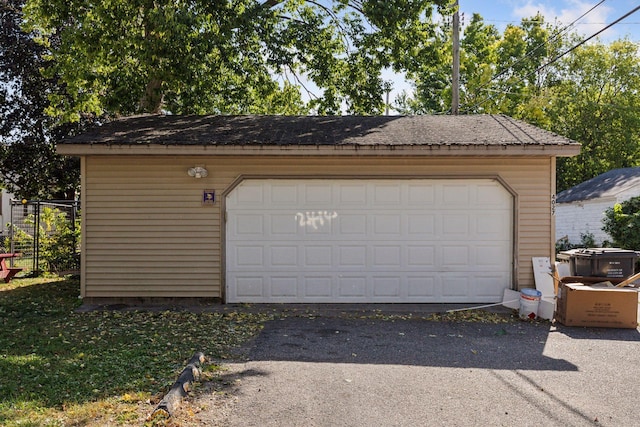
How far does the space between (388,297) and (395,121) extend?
3629 millimetres

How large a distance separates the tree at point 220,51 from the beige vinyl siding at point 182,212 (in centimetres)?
336

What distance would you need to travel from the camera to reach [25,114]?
16141 mm

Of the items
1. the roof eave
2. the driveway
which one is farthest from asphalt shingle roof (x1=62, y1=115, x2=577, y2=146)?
the driveway

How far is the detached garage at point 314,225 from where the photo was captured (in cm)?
801

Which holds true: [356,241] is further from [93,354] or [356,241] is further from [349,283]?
[93,354]

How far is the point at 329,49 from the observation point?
13.1 m

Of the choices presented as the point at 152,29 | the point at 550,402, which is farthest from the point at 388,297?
the point at 152,29

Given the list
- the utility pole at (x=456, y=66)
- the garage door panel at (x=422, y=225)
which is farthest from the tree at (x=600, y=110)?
the garage door panel at (x=422, y=225)

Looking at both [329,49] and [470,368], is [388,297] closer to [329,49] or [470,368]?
[470,368]

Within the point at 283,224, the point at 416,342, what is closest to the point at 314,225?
the point at 283,224

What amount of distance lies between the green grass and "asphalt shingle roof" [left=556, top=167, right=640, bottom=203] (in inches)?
581

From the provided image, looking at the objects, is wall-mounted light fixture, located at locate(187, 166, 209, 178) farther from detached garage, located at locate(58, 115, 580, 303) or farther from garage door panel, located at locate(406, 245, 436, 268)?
garage door panel, located at locate(406, 245, 436, 268)

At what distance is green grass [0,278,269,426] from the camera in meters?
3.65

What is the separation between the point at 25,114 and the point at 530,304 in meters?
16.4
